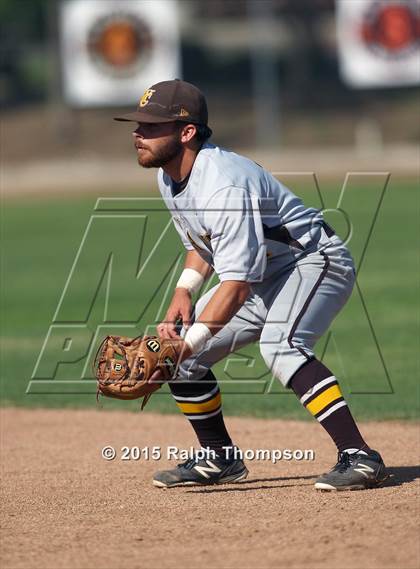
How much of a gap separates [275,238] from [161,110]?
84 cm

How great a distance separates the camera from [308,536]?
4.78 m

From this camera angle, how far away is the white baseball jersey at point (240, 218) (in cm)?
531

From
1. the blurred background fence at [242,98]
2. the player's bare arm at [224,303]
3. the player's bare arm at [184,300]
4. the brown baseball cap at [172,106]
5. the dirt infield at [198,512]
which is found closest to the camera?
the dirt infield at [198,512]

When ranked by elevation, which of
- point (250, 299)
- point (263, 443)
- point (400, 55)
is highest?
point (250, 299)

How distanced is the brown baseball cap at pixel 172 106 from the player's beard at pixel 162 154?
12cm

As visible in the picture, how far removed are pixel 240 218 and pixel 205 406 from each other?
120cm

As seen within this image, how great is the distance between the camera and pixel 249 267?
5320 millimetres

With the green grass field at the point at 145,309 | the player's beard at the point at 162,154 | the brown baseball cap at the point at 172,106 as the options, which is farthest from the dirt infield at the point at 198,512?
the brown baseball cap at the point at 172,106

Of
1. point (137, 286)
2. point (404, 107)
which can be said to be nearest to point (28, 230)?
point (137, 286)

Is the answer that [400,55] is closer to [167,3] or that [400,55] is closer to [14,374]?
[167,3]

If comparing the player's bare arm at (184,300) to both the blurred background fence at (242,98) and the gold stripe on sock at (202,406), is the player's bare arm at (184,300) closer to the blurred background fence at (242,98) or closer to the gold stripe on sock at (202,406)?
the gold stripe on sock at (202,406)

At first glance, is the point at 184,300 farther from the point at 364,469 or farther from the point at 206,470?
the point at 364,469

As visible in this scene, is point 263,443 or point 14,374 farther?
point 14,374

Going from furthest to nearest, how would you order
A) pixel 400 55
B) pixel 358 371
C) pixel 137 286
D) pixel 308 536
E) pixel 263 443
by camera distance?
pixel 400 55
pixel 137 286
pixel 358 371
pixel 263 443
pixel 308 536
